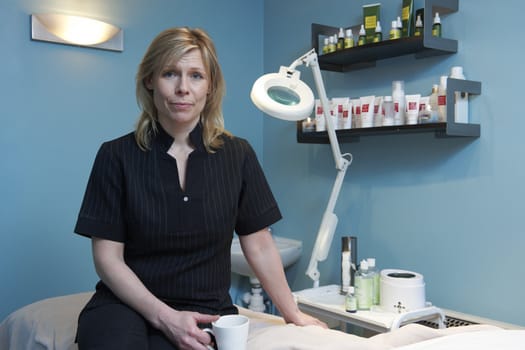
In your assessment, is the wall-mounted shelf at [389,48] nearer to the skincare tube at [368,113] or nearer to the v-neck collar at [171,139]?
the skincare tube at [368,113]

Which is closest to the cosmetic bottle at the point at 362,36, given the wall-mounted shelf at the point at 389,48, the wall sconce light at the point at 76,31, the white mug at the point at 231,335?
the wall-mounted shelf at the point at 389,48

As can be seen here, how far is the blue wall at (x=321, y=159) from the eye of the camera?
73.2 inches

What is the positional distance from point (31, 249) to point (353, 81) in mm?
1476

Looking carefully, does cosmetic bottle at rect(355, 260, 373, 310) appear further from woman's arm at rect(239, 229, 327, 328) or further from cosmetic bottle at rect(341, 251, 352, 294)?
woman's arm at rect(239, 229, 327, 328)

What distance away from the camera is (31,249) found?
221 centimetres

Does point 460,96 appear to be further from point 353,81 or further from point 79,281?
point 79,281

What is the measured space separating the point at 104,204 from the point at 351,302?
95cm

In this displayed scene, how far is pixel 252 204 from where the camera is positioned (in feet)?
4.47

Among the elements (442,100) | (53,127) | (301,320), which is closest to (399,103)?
(442,100)

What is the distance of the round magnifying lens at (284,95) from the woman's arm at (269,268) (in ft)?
1.52

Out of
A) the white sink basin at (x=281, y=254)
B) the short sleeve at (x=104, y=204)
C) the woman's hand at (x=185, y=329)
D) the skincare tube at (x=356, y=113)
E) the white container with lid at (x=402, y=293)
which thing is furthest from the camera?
the white sink basin at (x=281, y=254)

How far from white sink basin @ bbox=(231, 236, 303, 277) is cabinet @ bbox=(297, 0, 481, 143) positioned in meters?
0.53

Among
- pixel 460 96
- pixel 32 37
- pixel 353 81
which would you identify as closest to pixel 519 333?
pixel 460 96

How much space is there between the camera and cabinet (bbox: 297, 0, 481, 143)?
5.98 ft
